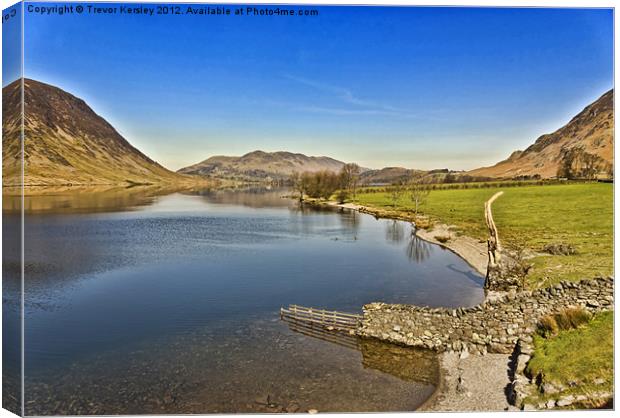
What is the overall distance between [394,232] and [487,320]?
99.6ft

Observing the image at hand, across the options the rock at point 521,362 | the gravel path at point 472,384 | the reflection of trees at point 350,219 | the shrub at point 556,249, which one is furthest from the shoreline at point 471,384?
the reflection of trees at point 350,219

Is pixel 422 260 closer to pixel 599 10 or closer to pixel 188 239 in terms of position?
pixel 188 239

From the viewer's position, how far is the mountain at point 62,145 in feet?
36.7

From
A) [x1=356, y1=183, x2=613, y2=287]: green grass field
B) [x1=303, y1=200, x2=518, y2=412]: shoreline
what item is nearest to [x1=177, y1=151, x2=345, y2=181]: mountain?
[x1=356, y1=183, x2=613, y2=287]: green grass field

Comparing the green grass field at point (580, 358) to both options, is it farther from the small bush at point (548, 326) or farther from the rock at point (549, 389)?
the small bush at point (548, 326)

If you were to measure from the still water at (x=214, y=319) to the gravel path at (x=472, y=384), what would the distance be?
45cm

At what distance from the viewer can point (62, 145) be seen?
65188mm

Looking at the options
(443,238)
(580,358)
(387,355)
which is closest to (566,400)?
(580,358)

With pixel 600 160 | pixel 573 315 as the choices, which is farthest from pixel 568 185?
pixel 573 315

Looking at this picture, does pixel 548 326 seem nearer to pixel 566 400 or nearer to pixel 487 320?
pixel 487 320

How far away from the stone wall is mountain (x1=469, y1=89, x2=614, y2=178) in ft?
11.2

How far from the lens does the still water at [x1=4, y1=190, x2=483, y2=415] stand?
1292cm

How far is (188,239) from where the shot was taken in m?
37.6

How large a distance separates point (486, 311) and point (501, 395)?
3.93m
